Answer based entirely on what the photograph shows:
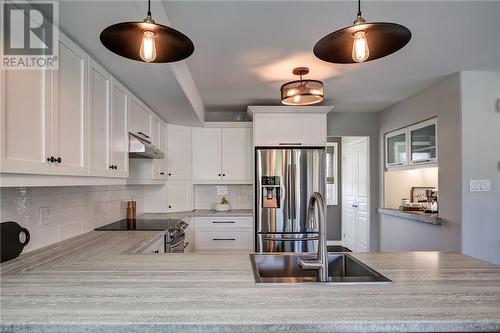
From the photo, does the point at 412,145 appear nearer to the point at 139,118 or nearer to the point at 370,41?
the point at 370,41

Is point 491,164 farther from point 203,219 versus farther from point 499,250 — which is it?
point 203,219

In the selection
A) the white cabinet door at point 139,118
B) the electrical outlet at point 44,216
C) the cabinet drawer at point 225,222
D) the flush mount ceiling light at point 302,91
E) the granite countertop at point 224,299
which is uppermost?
the flush mount ceiling light at point 302,91

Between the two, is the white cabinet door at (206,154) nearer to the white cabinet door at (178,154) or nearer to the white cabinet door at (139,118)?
the white cabinet door at (178,154)

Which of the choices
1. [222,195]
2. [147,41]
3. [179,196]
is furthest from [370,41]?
[222,195]

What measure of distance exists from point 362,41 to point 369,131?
3.85 m

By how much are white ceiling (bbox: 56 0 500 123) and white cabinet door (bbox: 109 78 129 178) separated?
0.11m

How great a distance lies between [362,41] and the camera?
128cm

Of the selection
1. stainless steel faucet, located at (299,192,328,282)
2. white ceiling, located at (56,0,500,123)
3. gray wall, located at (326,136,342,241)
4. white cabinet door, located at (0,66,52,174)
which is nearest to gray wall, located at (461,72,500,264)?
white ceiling, located at (56,0,500,123)

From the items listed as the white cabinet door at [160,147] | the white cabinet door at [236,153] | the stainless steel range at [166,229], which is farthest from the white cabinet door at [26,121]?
the white cabinet door at [236,153]

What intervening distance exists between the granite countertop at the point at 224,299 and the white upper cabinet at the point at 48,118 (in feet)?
1.63

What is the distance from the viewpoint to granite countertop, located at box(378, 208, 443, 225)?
3.32 meters

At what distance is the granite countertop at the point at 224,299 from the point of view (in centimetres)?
87

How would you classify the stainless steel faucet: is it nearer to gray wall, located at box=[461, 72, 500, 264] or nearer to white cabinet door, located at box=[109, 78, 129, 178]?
white cabinet door, located at box=[109, 78, 129, 178]

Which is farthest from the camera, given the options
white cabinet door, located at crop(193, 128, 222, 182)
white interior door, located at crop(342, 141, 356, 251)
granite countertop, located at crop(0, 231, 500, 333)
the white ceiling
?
white interior door, located at crop(342, 141, 356, 251)
